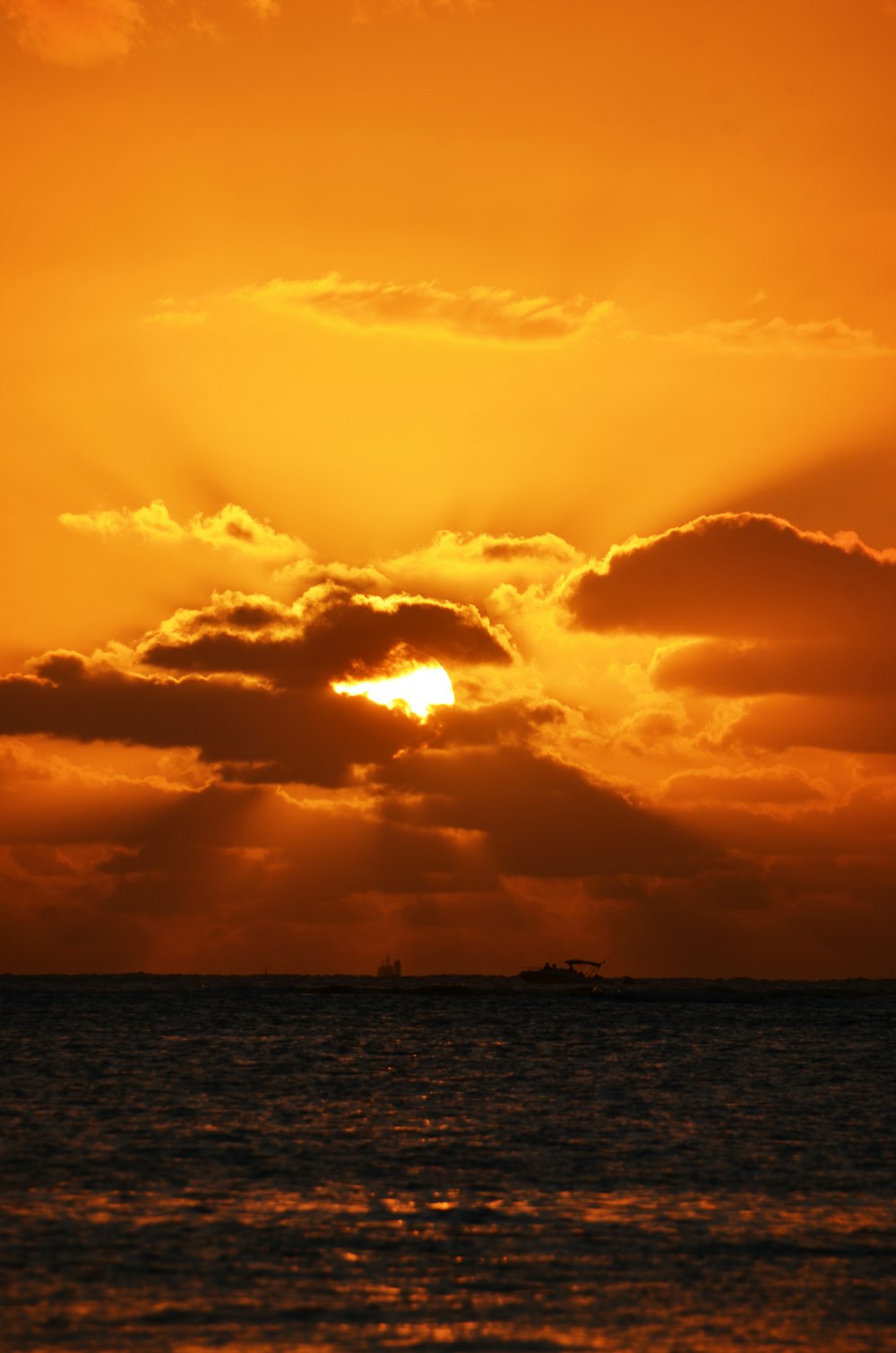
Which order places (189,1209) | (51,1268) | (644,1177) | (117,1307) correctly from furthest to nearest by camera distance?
(644,1177) < (189,1209) < (51,1268) < (117,1307)

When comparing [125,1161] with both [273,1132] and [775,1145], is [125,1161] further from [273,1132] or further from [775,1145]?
[775,1145]

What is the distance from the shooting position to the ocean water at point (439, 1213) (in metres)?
37.2

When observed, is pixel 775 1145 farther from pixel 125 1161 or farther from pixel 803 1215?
pixel 125 1161

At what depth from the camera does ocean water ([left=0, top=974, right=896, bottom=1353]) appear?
3716cm

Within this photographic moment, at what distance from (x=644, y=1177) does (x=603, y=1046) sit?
96772 millimetres

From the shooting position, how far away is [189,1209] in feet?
166

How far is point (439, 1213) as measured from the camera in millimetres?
51469

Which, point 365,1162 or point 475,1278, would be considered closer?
point 475,1278

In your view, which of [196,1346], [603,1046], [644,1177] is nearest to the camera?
[196,1346]

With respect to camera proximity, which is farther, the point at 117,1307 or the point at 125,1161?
the point at 125,1161

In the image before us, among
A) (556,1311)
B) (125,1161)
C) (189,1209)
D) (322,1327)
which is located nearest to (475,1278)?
(556,1311)

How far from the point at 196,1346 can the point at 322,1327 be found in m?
3.49

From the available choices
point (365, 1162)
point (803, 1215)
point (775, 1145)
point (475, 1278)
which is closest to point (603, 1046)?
point (775, 1145)

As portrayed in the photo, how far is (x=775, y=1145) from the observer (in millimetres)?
71250
